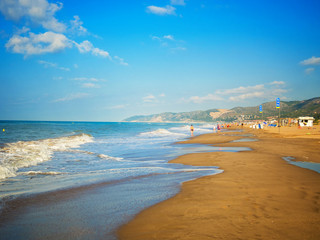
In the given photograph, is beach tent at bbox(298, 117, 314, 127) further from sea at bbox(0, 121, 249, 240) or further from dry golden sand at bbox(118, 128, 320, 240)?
sea at bbox(0, 121, 249, 240)

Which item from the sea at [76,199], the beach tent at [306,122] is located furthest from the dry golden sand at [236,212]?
the beach tent at [306,122]

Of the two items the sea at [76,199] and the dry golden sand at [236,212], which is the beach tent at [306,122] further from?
the sea at [76,199]

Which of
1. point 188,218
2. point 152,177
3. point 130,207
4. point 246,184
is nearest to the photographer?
point 188,218

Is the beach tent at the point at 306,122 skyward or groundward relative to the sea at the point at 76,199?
skyward

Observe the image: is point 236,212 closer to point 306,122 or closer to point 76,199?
point 76,199

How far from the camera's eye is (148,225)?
13.1 ft

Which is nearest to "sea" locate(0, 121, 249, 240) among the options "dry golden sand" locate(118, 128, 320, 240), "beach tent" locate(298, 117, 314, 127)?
"dry golden sand" locate(118, 128, 320, 240)

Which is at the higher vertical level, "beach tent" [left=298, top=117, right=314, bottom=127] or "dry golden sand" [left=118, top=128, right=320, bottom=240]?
"beach tent" [left=298, top=117, right=314, bottom=127]

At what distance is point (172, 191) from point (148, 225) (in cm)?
230

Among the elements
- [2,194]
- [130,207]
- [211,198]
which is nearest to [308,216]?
[211,198]

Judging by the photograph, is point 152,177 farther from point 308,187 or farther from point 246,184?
point 308,187

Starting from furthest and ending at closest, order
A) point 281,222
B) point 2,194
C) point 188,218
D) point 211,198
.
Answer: point 2,194, point 211,198, point 188,218, point 281,222

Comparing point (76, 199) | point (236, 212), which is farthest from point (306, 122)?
point (76, 199)

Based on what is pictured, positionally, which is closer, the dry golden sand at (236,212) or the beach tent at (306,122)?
the dry golden sand at (236,212)
